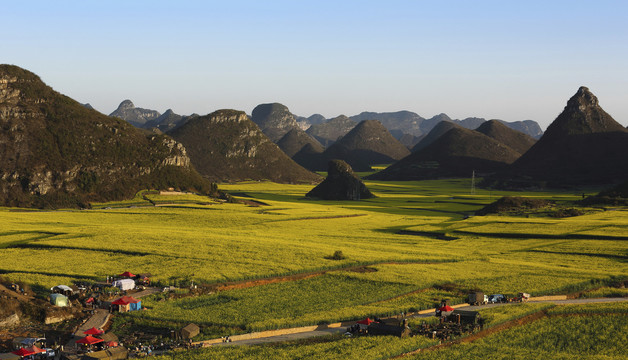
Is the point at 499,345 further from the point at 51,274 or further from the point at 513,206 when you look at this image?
the point at 513,206

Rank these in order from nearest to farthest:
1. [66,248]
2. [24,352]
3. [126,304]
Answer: [24,352] → [126,304] → [66,248]

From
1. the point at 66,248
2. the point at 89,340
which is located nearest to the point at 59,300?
the point at 89,340

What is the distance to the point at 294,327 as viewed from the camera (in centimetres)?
4234

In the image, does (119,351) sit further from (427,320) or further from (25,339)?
(427,320)

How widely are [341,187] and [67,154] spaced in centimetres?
7627

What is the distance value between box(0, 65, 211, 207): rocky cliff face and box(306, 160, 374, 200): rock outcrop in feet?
119

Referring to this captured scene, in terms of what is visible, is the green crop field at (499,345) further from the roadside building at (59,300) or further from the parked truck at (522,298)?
the roadside building at (59,300)

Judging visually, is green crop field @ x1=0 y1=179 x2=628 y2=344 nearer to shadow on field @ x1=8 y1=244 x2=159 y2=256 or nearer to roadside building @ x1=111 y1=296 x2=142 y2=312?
shadow on field @ x1=8 y1=244 x2=159 y2=256

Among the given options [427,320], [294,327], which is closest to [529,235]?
[427,320]

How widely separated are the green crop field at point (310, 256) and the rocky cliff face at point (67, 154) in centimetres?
1446

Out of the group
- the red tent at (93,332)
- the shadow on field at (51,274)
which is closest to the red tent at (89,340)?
the red tent at (93,332)

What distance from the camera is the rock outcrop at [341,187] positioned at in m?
173

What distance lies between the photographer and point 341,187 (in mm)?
174750

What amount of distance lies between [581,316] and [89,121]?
442 feet
